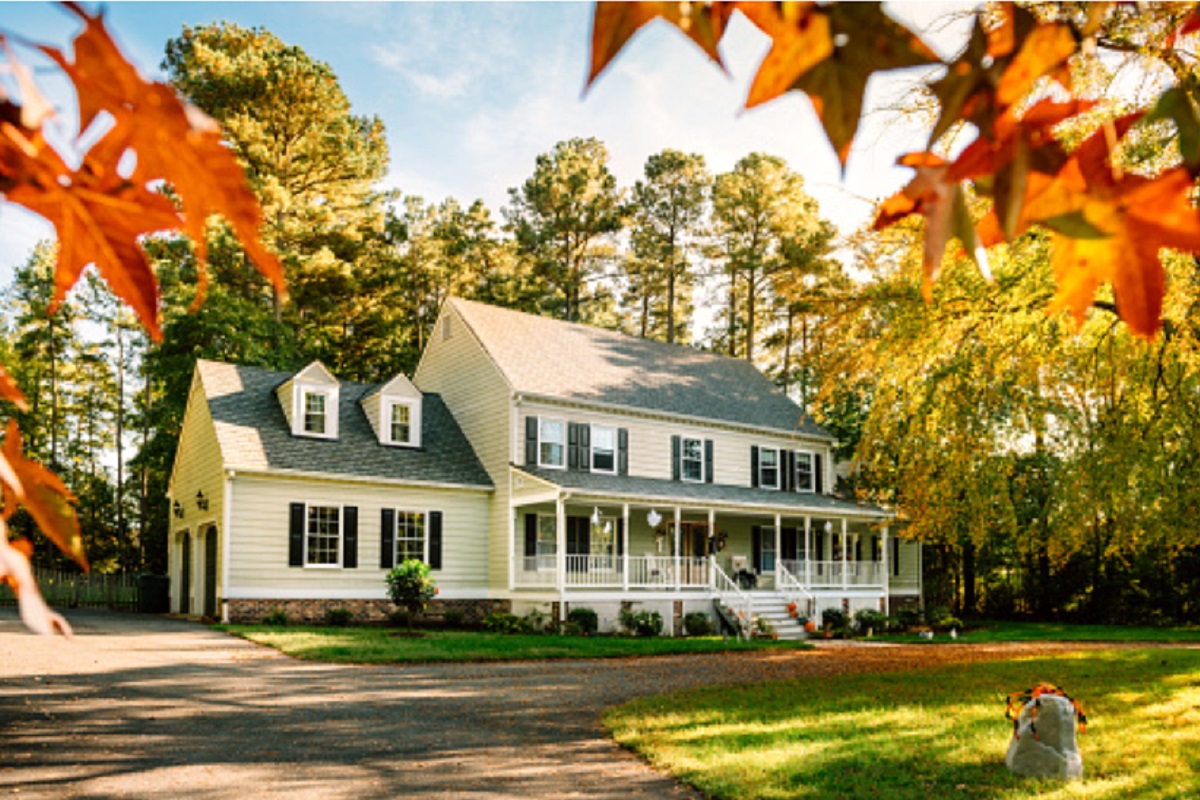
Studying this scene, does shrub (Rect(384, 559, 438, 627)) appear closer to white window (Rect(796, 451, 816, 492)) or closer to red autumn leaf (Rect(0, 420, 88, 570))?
white window (Rect(796, 451, 816, 492))

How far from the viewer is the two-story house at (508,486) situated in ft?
75.7

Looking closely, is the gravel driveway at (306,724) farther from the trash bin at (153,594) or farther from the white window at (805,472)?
the white window at (805,472)

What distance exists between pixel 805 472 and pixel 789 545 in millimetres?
Answer: 2482

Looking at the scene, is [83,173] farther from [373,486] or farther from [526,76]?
[373,486]

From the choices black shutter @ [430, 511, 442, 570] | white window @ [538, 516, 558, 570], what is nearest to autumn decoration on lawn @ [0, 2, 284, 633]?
black shutter @ [430, 511, 442, 570]

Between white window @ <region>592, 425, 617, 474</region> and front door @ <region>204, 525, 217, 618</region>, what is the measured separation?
10.1m

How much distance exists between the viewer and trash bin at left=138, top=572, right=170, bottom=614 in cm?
2684

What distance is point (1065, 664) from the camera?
1619 centimetres

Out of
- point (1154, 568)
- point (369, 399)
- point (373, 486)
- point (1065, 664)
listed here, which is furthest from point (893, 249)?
point (1154, 568)

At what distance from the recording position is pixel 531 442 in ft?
86.4

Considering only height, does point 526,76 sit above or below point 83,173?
above

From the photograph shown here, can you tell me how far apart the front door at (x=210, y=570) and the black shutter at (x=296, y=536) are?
276cm

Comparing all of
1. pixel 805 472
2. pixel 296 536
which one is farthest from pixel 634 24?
pixel 805 472

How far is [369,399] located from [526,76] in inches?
953
